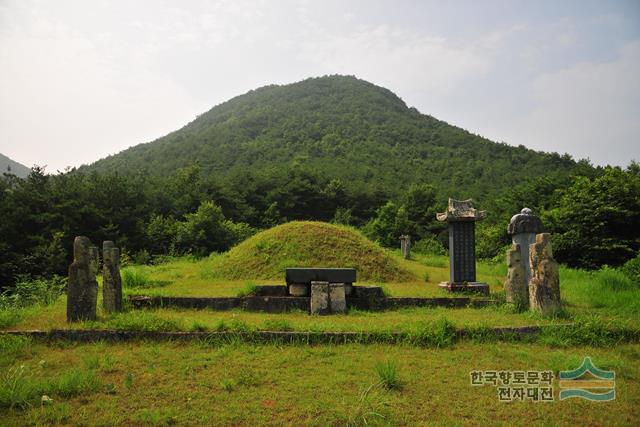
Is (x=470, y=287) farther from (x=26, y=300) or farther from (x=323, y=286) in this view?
(x=26, y=300)

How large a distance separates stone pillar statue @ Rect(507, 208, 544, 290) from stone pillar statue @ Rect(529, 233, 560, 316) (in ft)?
7.80

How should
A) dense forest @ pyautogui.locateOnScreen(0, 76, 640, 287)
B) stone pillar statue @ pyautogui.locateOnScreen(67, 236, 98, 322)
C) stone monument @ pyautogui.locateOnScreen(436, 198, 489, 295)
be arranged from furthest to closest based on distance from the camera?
dense forest @ pyautogui.locateOnScreen(0, 76, 640, 287) < stone monument @ pyautogui.locateOnScreen(436, 198, 489, 295) < stone pillar statue @ pyautogui.locateOnScreen(67, 236, 98, 322)

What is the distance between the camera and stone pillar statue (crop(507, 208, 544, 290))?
10.2 m

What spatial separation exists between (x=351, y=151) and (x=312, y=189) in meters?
16.0

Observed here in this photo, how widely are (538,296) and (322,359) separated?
4.48m

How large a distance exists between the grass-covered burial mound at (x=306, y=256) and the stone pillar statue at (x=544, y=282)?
18.5 feet

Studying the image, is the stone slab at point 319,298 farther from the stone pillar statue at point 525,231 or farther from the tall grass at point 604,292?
the tall grass at point 604,292

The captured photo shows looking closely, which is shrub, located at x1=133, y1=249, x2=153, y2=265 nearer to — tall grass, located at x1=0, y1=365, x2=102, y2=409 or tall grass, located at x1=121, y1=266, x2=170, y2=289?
tall grass, located at x1=121, y1=266, x2=170, y2=289

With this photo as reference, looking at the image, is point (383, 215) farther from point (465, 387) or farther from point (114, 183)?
point (465, 387)

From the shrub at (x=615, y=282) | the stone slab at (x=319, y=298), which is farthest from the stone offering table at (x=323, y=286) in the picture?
the shrub at (x=615, y=282)

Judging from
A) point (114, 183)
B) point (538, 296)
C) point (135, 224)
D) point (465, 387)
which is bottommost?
point (465, 387)

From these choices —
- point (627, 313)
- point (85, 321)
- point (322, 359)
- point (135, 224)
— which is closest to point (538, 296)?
point (627, 313)

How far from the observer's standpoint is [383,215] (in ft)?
101

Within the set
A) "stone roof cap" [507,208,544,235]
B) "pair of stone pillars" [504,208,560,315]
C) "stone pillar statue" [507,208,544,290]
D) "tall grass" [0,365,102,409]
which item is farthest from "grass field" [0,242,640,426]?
"stone roof cap" [507,208,544,235]
